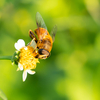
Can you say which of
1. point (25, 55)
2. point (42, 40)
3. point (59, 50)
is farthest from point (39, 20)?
point (59, 50)

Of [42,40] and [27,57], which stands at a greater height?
[42,40]

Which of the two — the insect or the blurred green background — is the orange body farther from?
the blurred green background

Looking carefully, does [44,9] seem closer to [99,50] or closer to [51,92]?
[99,50]

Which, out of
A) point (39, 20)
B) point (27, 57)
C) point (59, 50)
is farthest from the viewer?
point (59, 50)

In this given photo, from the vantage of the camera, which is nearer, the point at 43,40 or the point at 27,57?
the point at 43,40

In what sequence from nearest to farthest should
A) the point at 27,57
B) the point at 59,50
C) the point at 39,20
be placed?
the point at 39,20 → the point at 27,57 → the point at 59,50

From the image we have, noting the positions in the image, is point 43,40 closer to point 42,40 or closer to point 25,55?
point 42,40

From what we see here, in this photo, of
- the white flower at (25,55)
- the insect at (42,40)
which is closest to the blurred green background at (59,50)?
the white flower at (25,55)
